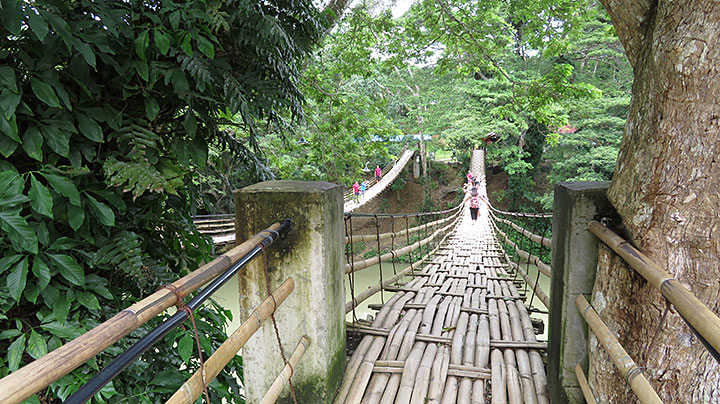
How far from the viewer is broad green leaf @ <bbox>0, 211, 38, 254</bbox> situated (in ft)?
2.86

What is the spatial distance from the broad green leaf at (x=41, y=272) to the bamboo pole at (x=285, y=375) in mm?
646

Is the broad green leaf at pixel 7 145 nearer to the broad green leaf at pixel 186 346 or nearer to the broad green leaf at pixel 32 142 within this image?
the broad green leaf at pixel 32 142

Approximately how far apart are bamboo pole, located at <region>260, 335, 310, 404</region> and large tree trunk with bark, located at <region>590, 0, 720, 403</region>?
90cm

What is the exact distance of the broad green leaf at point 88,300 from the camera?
1063 millimetres

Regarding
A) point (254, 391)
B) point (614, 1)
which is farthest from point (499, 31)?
point (254, 391)

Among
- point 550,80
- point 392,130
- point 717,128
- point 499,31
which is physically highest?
point 499,31

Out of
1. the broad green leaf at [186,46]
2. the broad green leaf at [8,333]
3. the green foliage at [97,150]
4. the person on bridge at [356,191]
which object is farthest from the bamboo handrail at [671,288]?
the person on bridge at [356,191]

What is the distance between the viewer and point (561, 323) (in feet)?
4.05

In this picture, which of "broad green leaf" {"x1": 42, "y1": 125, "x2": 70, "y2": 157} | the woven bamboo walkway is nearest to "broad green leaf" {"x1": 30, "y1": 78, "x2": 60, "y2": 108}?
"broad green leaf" {"x1": 42, "y1": 125, "x2": 70, "y2": 157}

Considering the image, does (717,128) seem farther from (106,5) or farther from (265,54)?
(106,5)

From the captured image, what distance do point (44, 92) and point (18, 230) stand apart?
0.35 meters

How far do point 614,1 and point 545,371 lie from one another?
1365 mm

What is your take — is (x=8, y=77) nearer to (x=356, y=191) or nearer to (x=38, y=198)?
(x=38, y=198)

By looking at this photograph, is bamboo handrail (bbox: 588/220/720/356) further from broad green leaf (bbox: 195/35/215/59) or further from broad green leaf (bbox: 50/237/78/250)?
broad green leaf (bbox: 50/237/78/250)
